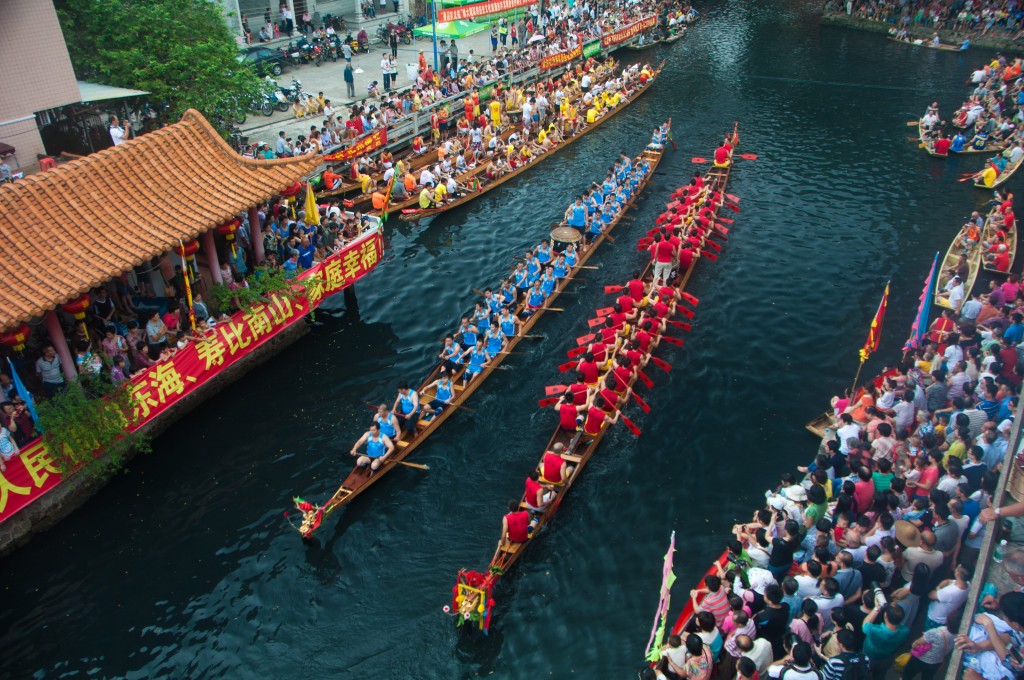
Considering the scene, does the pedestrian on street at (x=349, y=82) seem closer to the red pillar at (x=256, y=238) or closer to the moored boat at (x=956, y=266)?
the red pillar at (x=256, y=238)

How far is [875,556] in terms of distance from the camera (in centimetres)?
1236

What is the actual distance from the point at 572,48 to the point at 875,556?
4335cm

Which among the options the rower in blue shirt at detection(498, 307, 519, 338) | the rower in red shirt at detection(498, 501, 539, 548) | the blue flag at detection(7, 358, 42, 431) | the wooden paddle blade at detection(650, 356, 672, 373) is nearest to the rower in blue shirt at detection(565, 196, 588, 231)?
the rower in blue shirt at detection(498, 307, 519, 338)

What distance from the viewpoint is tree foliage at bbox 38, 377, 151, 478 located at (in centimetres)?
1599

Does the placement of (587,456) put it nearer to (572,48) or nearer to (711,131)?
(711,131)

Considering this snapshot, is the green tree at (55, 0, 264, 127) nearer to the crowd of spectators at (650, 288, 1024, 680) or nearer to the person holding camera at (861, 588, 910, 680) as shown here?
the crowd of spectators at (650, 288, 1024, 680)

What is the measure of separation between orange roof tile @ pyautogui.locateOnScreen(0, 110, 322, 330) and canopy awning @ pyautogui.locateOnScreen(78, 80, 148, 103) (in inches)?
398

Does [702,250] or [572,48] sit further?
[572,48]

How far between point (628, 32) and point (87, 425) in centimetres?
4842

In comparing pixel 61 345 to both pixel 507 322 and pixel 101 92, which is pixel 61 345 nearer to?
pixel 507 322

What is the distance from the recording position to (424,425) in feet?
63.9

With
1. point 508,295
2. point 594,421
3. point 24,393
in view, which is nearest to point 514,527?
point 594,421

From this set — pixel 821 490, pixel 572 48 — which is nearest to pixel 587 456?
pixel 821 490

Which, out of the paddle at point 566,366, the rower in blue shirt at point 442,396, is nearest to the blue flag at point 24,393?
the rower in blue shirt at point 442,396
